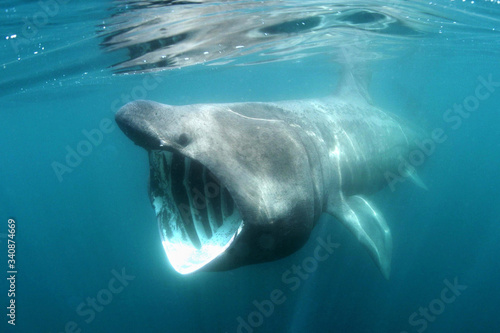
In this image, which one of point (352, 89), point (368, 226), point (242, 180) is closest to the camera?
point (242, 180)

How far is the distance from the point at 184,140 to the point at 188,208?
1006mm

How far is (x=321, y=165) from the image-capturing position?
4.53 meters

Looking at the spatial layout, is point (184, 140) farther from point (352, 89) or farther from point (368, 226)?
point (352, 89)

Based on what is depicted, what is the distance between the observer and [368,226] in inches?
210

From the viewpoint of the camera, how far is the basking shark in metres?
3.16


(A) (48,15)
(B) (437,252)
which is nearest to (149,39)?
(A) (48,15)

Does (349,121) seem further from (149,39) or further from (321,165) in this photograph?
(149,39)

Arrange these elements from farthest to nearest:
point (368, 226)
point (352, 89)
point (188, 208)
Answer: point (352, 89) < point (368, 226) < point (188, 208)

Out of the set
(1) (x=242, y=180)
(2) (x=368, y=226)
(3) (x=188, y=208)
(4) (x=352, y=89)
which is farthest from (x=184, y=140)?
(4) (x=352, y=89)

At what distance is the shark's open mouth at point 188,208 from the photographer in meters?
3.45

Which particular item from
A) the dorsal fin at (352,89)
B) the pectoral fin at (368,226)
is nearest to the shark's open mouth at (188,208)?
the pectoral fin at (368,226)

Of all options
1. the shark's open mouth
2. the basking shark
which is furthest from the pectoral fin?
the shark's open mouth

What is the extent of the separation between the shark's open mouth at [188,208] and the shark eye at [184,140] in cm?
31

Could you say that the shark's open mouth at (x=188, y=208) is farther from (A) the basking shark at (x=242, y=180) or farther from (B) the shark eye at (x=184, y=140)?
(B) the shark eye at (x=184, y=140)
